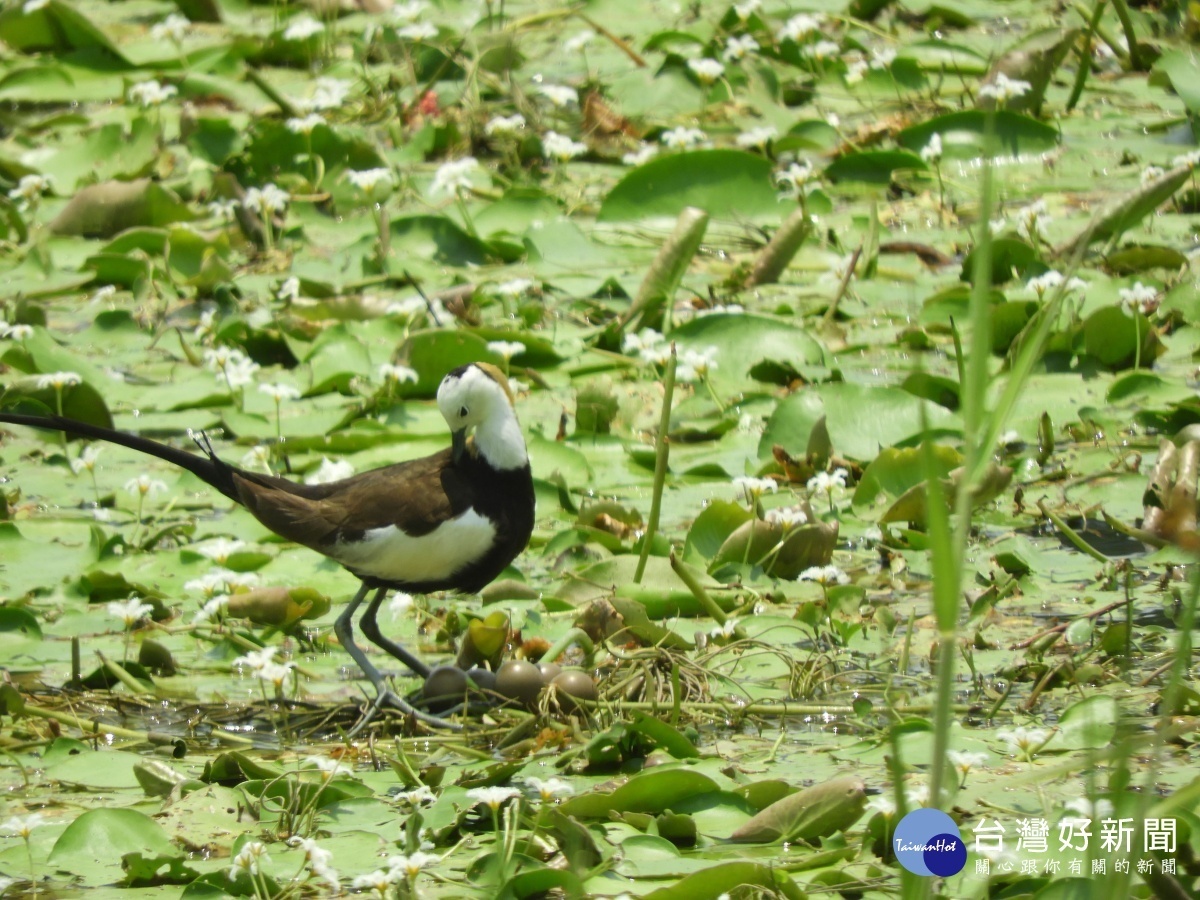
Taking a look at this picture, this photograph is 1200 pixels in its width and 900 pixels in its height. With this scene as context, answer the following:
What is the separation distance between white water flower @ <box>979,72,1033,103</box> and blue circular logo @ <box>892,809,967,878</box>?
4.21 m

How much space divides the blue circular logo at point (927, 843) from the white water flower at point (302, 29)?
6177mm

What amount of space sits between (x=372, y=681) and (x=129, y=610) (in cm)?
62

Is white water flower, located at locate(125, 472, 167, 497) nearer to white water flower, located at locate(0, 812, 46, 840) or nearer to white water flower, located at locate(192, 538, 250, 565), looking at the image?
white water flower, located at locate(192, 538, 250, 565)

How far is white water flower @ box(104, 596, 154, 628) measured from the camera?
3922 mm

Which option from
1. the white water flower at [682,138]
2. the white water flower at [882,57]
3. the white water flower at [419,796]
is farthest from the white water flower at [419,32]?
the white water flower at [419,796]

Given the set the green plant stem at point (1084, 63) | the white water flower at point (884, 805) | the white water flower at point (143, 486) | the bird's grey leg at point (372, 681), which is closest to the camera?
the white water flower at point (884, 805)

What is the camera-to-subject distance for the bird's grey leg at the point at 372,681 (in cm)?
372

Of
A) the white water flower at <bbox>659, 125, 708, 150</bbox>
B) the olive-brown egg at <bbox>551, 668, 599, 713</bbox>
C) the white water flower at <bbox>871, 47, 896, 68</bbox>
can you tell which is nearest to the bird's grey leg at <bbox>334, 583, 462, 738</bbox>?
the olive-brown egg at <bbox>551, 668, 599, 713</bbox>

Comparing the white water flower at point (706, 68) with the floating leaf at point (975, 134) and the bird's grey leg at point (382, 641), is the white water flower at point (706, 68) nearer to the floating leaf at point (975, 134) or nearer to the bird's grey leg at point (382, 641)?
the floating leaf at point (975, 134)

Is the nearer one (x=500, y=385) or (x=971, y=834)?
(x=971, y=834)

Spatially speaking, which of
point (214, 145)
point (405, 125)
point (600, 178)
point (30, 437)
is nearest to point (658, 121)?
point (600, 178)

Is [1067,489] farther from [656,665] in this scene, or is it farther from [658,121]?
[658,121]

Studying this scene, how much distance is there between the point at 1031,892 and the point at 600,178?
15.8 feet

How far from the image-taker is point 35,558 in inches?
181
